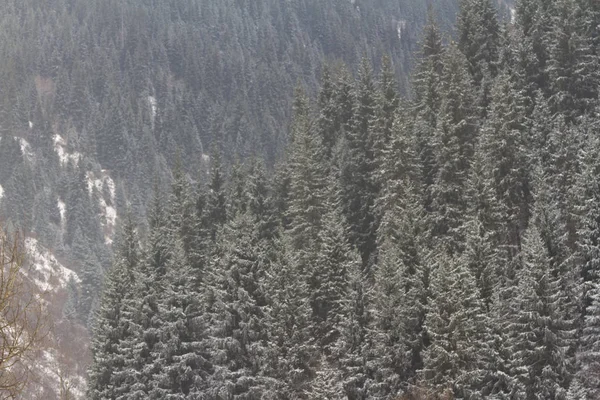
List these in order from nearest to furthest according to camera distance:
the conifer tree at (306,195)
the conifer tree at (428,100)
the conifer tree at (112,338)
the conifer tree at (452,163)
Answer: the conifer tree at (112,338) → the conifer tree at (452,163) → the conifer tree at (306,195) → the conifer tree at (428,100)

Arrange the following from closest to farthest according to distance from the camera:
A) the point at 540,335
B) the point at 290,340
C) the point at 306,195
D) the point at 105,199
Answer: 1. the point at 540,335
2. the point at 290,340
3. the point at 306,195
4. the point at 105,199

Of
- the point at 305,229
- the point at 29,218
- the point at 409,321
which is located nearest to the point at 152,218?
the point at 305,229

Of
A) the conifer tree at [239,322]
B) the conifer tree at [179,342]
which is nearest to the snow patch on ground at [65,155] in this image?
the conifer tree at [179,342]

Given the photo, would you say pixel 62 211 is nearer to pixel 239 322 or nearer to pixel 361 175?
pixel 361 175

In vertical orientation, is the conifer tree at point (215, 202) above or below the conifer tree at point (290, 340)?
above

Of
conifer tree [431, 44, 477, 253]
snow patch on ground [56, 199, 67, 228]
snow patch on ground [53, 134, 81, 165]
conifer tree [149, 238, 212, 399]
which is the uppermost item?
snow patch on ground [53, 134, 81, 165]

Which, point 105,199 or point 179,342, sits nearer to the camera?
point 179,342

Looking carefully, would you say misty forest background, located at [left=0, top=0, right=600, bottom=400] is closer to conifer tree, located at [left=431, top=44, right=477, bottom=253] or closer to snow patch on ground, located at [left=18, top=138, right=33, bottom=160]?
conifer tree, located at [left=431, top=44, right=477, bottom=253]

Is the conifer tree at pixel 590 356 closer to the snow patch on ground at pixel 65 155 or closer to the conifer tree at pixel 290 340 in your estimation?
the conifer tree at pixel 290 340

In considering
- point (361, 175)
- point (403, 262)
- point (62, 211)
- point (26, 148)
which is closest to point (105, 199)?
point (62, 211)

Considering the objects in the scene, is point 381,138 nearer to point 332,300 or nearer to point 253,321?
point 332,300

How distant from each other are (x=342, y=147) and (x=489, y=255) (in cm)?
2620

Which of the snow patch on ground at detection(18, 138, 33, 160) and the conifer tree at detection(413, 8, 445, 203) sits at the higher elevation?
the snow patch on ground at detection(18, 138, 33, 160)

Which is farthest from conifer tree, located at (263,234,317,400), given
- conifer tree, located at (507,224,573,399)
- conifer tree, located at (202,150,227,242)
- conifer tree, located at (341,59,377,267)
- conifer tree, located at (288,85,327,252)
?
conifer tree, located at (202,150,227,242)
